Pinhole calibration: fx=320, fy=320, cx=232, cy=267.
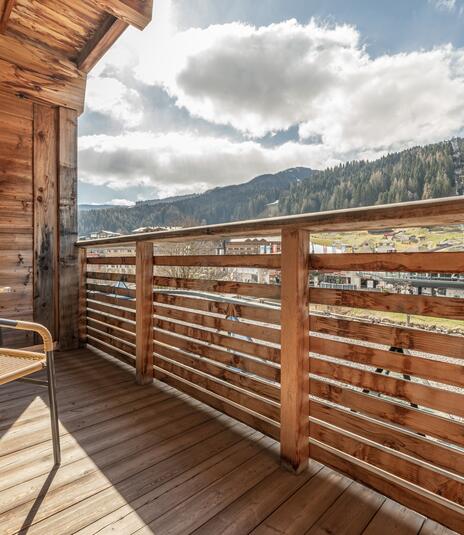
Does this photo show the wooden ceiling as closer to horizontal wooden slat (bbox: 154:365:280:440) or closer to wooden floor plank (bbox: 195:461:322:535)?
horizontal wooden slat (bbox: 154:365:280:440)

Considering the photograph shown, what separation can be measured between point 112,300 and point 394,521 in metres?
2.32

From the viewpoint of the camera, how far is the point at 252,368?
5.17 ft

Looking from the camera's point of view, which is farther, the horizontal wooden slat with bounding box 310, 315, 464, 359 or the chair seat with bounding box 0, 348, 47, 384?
the chair seat with bounding box 0, 348, 47, 384

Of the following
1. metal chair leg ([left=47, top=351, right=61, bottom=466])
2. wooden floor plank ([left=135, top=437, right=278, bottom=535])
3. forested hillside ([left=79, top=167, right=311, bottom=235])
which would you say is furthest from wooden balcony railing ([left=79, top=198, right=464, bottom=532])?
forested hillside ([left=79, top=167, right=311, bottom=235])

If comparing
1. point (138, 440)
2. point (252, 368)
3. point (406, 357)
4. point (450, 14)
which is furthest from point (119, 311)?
point (450, 14)

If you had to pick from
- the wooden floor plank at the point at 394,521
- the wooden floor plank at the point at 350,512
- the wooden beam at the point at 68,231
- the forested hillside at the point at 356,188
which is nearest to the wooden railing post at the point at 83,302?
the wooden beam at the point at 68,231

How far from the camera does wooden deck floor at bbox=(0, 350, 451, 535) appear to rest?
104cm

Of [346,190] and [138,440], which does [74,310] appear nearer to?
[138,440]

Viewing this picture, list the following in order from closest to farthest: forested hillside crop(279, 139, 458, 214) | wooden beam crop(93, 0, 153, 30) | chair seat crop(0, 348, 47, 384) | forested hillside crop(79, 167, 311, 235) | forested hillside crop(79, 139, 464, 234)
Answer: chair seat crop(0, 348, 47, 384) < wooden beam crop(93, 0, 153, 30) < forested hillside crop(79, 139, 464, 234) < forested hillside crop(279, 139, 458, 214) < forested hillside crop(79, 167, 311, 235)

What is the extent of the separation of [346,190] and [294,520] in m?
9.65

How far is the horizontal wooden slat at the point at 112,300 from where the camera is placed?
250 cm

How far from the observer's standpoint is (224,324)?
171cm

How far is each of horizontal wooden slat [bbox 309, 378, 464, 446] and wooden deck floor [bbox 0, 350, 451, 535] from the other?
31cm

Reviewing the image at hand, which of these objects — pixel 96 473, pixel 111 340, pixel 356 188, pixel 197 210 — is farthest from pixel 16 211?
pixel 197 210
